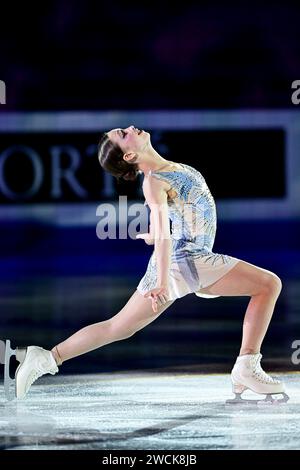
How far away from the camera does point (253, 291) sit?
15.6 feet

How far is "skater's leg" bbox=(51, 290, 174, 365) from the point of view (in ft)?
15.6

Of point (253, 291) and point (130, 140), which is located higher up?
point (130, 140)

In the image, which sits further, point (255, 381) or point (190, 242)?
point (190, 242)

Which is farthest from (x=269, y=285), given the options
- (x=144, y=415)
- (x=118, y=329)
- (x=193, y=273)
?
(x=144, y=415)

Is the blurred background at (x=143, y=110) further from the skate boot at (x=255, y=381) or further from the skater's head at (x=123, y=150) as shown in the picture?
the skate boot at (x=255, y=381)

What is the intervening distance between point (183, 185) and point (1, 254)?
9.15 meters

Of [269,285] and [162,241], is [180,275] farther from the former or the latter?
[269,285]

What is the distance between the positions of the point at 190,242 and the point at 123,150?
19.8 inches

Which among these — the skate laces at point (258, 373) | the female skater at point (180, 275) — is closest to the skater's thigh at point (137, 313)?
the female skater at point (180, 275)

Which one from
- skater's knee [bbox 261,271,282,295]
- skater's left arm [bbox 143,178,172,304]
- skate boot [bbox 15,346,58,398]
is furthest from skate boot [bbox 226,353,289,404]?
skate boot [bbox 15,346,58,398]

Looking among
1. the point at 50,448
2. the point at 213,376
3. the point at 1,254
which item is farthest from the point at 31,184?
the point at 50,448
